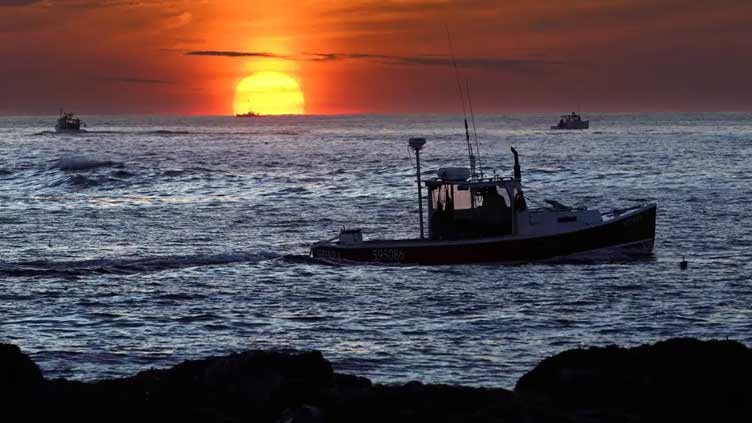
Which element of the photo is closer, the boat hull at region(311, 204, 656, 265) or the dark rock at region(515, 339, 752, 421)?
the dark rock at region(515, 339, 752, 421)

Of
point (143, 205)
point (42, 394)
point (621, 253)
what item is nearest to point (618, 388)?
point (42, 394)

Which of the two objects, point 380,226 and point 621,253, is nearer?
point 621,253

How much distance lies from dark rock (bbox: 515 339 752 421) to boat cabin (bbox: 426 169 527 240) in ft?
61.7

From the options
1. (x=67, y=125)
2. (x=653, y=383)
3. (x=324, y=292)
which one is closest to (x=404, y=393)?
(x=653, y=383)

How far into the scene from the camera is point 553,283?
91.4ft

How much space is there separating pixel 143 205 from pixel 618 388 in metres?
45.2

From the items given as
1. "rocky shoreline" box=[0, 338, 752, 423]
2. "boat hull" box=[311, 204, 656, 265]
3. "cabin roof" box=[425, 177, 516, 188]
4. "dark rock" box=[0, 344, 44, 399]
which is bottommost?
"boat hull" box=[311, 204, 656, 265]

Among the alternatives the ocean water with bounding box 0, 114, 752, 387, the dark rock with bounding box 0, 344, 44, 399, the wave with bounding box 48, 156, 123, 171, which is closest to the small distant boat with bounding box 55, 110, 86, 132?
the wave with bounding box 48, 156, 123, 171

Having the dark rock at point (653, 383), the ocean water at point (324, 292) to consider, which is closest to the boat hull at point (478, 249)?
the ocean water at point (324, 292)

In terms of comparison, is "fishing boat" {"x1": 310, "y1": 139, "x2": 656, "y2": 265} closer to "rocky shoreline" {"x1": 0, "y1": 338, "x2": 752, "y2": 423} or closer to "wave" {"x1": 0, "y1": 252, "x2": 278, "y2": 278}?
"wave" {"x1": 0, "y1": 252, "x2": 278, "y2": 278}

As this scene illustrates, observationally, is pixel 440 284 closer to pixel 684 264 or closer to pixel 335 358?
pixel 684 264

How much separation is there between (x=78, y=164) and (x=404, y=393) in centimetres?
7751

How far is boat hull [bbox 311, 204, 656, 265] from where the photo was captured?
31.0 metres

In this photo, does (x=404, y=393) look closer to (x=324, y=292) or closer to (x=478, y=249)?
(x=324, y=292)
